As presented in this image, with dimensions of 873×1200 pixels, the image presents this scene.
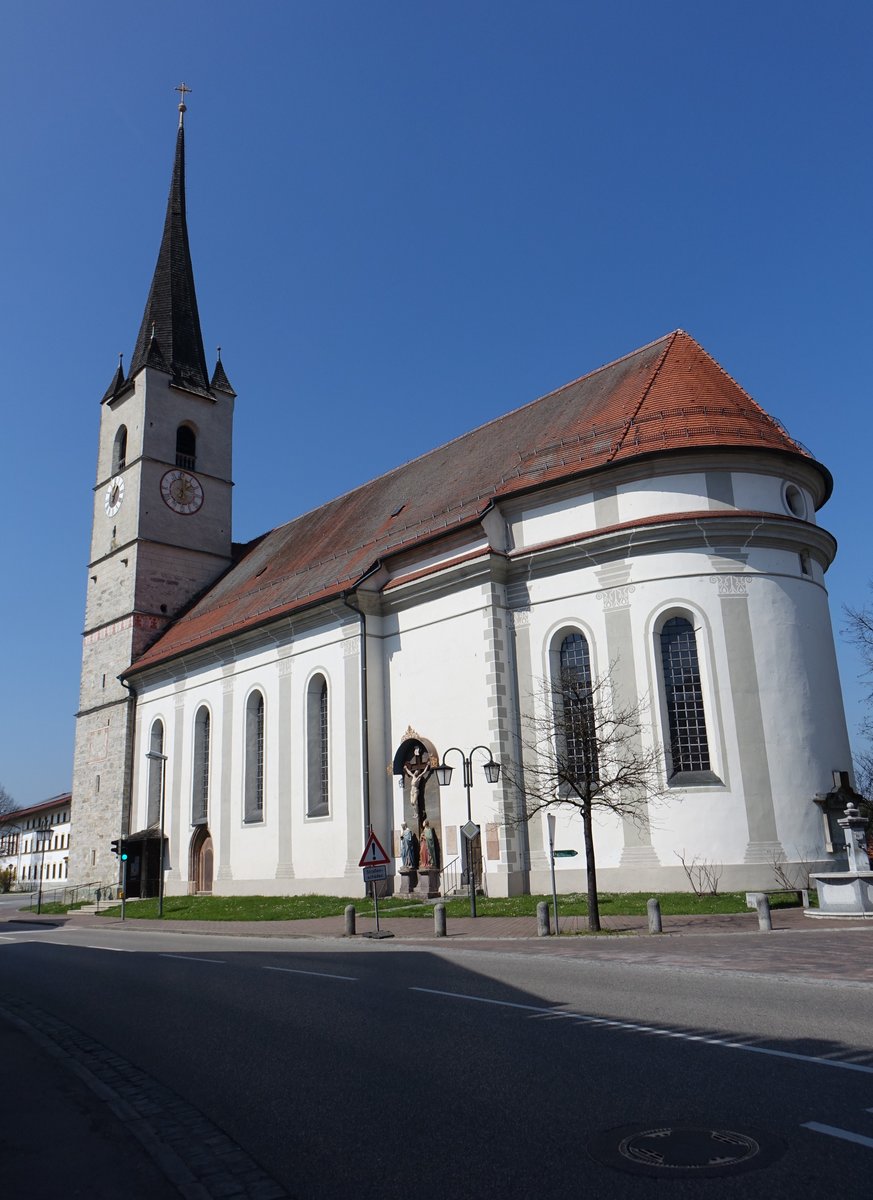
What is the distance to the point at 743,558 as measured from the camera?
917 inches

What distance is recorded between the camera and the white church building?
73.5ft

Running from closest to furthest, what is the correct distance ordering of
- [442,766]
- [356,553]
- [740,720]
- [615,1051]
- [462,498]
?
[615,1051]
[740,720]
[442,766]
[462,498]
[356,553]

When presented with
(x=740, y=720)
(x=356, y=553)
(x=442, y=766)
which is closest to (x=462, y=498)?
(x=356, y=553)

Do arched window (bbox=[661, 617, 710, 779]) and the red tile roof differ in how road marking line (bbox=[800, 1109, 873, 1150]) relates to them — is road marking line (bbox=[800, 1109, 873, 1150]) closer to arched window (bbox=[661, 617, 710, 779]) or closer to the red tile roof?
arched window (bbox=[661, 617, 710, 779])

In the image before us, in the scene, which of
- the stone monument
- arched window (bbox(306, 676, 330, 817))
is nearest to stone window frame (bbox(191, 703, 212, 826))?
arched window (bbox(306, 676, 330, 817))

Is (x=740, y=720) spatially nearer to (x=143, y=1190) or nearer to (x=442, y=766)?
(x=442, y=766)

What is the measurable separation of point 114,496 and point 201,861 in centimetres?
1809

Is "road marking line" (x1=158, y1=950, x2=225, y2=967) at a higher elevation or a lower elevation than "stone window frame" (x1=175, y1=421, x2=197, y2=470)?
lower

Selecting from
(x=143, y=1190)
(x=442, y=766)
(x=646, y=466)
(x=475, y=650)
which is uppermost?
(x=646, y=466)

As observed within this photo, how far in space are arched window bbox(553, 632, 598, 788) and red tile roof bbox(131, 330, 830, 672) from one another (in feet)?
14.8

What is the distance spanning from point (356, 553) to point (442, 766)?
9.11 m

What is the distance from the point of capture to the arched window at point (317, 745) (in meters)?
30.0

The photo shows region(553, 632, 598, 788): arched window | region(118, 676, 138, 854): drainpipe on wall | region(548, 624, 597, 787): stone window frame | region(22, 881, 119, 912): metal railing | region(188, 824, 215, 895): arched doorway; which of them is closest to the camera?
region(553, 632, 598, 788): arched window

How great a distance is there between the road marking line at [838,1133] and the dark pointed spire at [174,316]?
1706 inches
